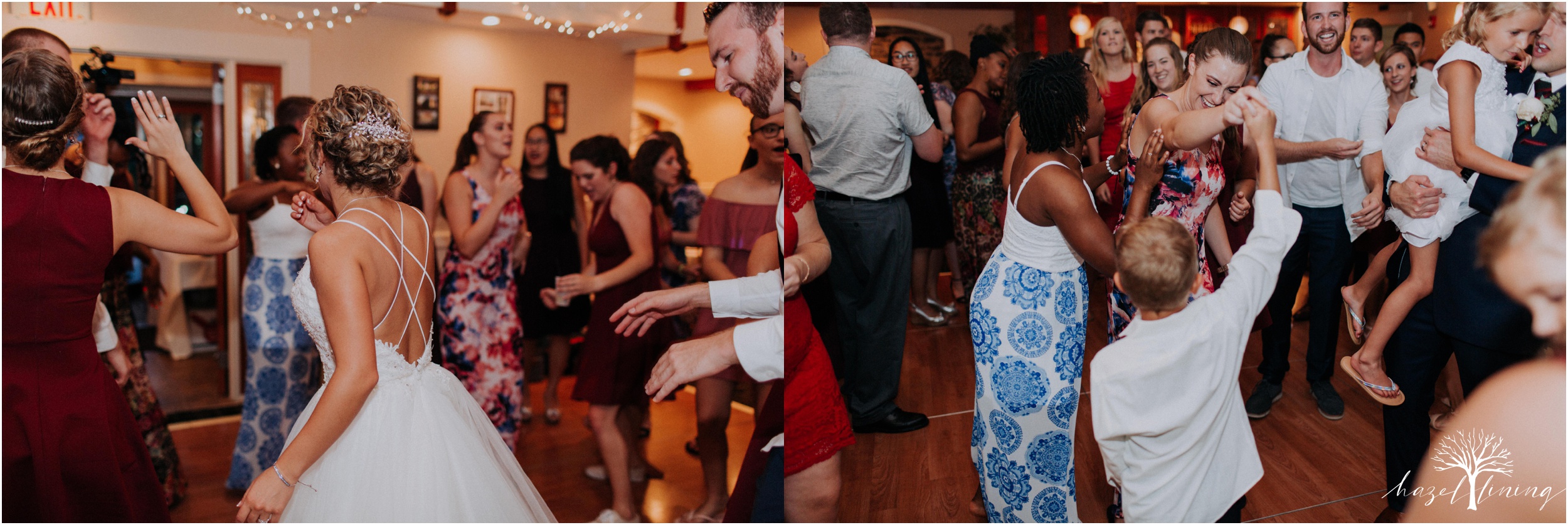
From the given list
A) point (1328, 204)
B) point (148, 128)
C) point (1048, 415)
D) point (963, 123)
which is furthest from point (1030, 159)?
point (148, 128)

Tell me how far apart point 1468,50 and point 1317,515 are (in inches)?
44.1

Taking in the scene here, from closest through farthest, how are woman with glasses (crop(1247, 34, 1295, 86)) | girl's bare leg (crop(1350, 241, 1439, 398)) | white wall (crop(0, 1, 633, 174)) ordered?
girl's bare leg (crop(1350, 241, 1439, 398))
woman with glasses (crop(1247, 34, 1295, 86))
white wall (crop(0, 1, 633, 174))

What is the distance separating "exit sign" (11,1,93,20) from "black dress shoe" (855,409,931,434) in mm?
4270

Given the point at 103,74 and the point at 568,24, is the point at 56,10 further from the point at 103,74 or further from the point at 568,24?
the point at 568,24

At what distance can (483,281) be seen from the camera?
3.55 m

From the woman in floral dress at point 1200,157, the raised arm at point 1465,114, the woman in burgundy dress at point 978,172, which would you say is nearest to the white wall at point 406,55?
the woman in burgundy dress at point 978,172

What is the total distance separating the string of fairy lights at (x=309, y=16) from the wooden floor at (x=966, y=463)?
3.80 meters

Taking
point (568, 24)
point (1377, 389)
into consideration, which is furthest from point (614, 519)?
point (568, 24)

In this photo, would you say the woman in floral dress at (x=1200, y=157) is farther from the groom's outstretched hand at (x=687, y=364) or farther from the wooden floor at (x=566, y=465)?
the wooden floor at (x=566, y=465)

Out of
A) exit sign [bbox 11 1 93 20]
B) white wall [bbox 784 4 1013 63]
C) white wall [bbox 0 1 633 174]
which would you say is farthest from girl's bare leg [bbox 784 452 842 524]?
exit sign [bbox 11 1 93 20]

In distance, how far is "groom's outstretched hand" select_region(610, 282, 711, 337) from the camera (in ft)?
5.38

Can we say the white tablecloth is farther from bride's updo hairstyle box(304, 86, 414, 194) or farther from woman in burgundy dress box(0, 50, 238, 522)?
bride's updo hairstyle box(304, 86, 414, 194)

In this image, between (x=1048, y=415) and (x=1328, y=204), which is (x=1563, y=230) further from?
(x=1328, y=204)

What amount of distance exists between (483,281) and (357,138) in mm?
1915
